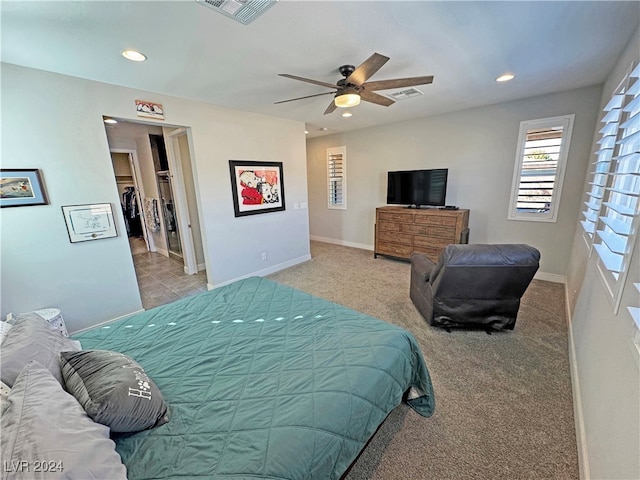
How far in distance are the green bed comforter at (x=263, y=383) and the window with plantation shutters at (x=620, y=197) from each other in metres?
1.22

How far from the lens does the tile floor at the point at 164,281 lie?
12.2 feet

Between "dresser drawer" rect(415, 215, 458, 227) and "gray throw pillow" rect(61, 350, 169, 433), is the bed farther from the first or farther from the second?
"dresser drawer" rect(415, 215, 458, 227)

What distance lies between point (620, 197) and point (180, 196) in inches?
209

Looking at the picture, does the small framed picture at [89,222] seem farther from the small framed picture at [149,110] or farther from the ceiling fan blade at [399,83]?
the ceiling fan blade at [399,83]

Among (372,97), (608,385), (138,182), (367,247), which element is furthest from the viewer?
(367,247)

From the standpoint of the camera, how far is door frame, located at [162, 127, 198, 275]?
13.8ft

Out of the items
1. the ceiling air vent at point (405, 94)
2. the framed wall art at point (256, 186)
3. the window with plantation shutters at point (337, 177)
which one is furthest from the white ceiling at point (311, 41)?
the window with plantation shutters at point (337, 177)

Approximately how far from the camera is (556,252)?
12.3ft

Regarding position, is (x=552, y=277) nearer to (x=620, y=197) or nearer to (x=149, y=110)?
(x=620, y=197)

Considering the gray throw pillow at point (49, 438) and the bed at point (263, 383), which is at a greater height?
the gray throw pillow at point (49, 438)

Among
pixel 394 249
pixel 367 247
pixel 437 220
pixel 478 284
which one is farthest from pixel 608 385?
pixel 367 247

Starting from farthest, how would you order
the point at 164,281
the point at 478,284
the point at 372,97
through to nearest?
the point at 164,281 < the point at 372,97 < the point at 478,284

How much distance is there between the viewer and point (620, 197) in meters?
1.99

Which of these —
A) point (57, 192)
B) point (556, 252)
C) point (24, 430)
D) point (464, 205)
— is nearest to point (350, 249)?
point (464, 205)
